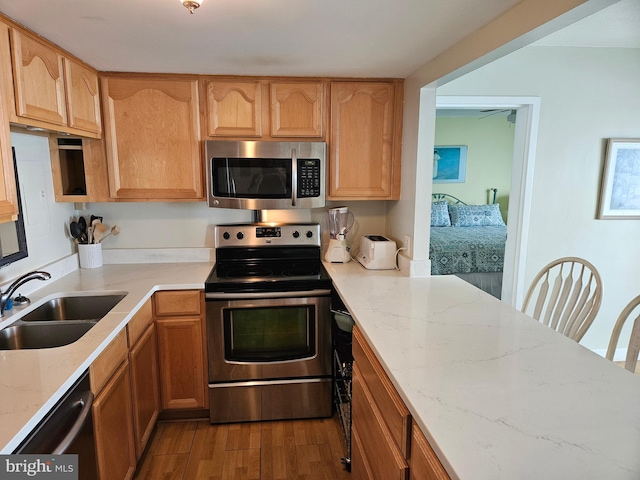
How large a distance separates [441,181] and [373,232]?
12.8 feet

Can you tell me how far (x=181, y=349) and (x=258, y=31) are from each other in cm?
173

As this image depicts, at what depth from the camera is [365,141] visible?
2586mm

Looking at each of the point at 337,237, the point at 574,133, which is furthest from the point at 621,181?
the point at 337,237

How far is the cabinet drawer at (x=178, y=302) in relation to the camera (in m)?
2.30

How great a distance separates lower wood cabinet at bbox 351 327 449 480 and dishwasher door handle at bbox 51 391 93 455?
3.25ft

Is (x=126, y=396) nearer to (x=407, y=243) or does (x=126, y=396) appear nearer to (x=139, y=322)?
(x=139, y=322)

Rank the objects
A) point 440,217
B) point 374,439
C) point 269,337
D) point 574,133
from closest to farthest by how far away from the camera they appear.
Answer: point 374,439 < point 269,337 < point 574,133 < point 440,217

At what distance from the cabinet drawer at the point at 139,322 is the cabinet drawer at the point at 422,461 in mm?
1368

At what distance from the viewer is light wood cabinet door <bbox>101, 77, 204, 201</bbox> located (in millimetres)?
2387

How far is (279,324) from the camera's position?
2420 millimetres

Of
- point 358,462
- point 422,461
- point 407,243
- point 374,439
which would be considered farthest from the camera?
point 407,243

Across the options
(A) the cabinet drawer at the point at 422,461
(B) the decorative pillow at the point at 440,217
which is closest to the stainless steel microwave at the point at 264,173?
(A) the cabinet drawer at the point at 422,461

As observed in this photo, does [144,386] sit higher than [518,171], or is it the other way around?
[518,171]

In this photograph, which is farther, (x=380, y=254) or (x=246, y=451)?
(x=380, y=254)
